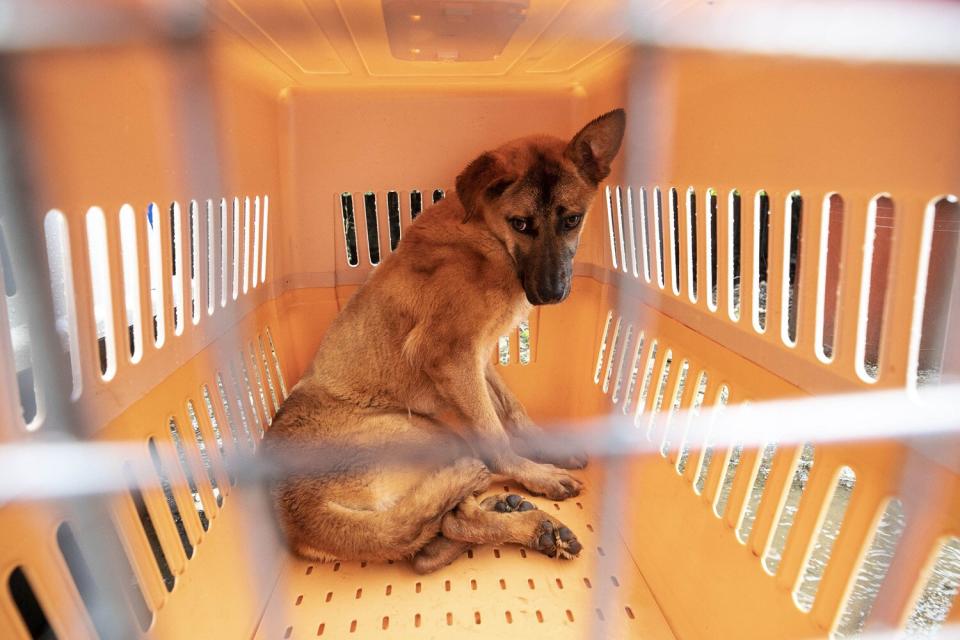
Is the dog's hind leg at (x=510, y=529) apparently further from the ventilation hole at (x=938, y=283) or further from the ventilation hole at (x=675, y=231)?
the ventilation hole at (x=938, y=283)

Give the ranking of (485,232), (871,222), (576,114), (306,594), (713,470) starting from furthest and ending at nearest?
(576,114), (485,232), (306,594), (713,470), (871,222)

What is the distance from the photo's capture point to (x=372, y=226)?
2.49m

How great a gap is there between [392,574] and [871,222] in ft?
4.99

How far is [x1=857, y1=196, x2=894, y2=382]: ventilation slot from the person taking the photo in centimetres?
103

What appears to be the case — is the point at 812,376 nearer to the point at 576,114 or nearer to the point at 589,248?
the point at 589,248

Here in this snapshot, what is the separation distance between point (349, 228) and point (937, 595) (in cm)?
210

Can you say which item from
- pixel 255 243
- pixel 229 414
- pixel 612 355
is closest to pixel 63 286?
pixel 229 414

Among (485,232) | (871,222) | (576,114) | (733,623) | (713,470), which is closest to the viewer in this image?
(871,222)

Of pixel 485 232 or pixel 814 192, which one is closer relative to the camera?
pixel 814 192

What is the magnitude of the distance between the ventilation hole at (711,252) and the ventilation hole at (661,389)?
0.85 ft

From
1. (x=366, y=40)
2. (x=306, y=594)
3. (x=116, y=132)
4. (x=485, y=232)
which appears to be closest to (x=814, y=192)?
(x=485, y=232)

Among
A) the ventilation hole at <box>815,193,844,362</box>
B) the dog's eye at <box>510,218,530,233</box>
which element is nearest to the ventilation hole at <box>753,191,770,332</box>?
the ventilation hole at <box>815,193,844,362</box>

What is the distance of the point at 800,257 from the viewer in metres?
1.25

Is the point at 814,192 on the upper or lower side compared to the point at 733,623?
upper
